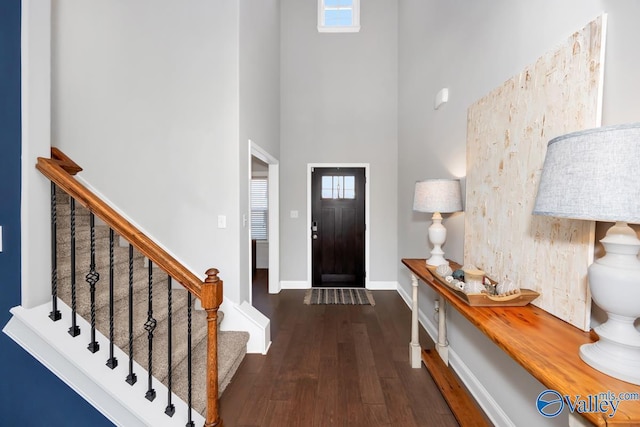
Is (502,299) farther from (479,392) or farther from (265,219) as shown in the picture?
(265,219)

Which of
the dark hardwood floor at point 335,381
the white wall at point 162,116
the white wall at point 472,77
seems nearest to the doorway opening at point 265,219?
the white wall at point 162,116

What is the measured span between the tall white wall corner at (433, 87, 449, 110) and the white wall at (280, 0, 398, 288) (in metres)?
1.69

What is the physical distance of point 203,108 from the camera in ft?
8.18

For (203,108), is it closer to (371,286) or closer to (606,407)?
(606,407)

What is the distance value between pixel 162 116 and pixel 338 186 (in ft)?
8.82

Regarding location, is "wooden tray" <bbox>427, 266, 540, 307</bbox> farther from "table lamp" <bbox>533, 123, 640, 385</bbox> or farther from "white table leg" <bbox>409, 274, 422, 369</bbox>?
"white table leg" <bbox>409, 274, 422, 369</bbox>

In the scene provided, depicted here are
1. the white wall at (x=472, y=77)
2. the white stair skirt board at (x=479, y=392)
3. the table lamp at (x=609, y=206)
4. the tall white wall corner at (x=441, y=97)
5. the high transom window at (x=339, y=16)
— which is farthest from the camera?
the high transom window at (x=339, y=16)

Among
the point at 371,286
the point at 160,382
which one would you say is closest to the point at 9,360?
the point at 160,382

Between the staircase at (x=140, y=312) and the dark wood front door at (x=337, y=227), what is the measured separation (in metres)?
2.20

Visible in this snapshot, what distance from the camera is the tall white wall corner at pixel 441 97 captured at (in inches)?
97.4

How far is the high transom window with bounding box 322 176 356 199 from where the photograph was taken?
14.7 feet

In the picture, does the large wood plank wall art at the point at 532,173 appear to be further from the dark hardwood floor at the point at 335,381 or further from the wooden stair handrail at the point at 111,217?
the wooden stair handrail at the point at 111,217

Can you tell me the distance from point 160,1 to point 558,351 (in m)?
3.73

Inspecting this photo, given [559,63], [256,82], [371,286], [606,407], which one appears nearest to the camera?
[606,407]
